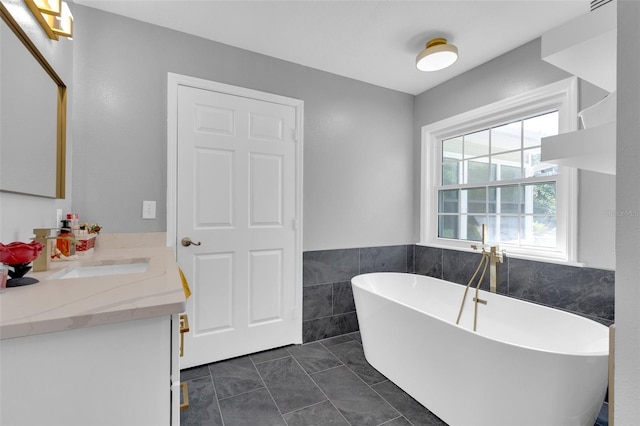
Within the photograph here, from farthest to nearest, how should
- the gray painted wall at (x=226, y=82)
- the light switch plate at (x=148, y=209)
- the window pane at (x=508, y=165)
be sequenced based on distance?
the window pane at (x=508, y=165)
the light switch plate at (x=148, y=209)
the gray painted wall at (x=226, y=82)

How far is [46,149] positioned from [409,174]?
2.88 meters

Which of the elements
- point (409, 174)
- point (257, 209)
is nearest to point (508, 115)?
point (409, 174)

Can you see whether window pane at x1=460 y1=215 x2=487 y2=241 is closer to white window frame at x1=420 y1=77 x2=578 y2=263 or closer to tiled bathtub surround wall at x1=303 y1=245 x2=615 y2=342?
white window frame at x1=420 y1=77 x2=578 y2=263

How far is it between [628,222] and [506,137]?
2341 millimetres

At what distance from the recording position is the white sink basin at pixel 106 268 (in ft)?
4.34

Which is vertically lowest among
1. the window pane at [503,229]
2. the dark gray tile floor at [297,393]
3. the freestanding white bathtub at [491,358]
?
the dark gray tile floor at [297,393]

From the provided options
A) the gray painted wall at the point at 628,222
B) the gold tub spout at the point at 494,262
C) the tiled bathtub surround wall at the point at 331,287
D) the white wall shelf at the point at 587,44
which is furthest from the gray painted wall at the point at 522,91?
the gray painted wall at the point at 628,222

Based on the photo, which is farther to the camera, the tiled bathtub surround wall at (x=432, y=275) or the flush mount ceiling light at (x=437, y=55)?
the flush mount ceiling light at (x=437, y=55)

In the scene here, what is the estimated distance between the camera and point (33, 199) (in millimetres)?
1332

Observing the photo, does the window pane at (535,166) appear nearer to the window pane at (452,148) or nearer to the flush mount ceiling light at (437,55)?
the window pane at (452,148)

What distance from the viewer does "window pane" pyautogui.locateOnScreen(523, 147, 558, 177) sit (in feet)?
7.20

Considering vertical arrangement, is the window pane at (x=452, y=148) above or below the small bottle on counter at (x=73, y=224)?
above

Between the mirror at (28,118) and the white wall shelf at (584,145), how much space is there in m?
1.85

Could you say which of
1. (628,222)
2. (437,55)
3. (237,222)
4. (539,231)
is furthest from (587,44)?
(237,222)
